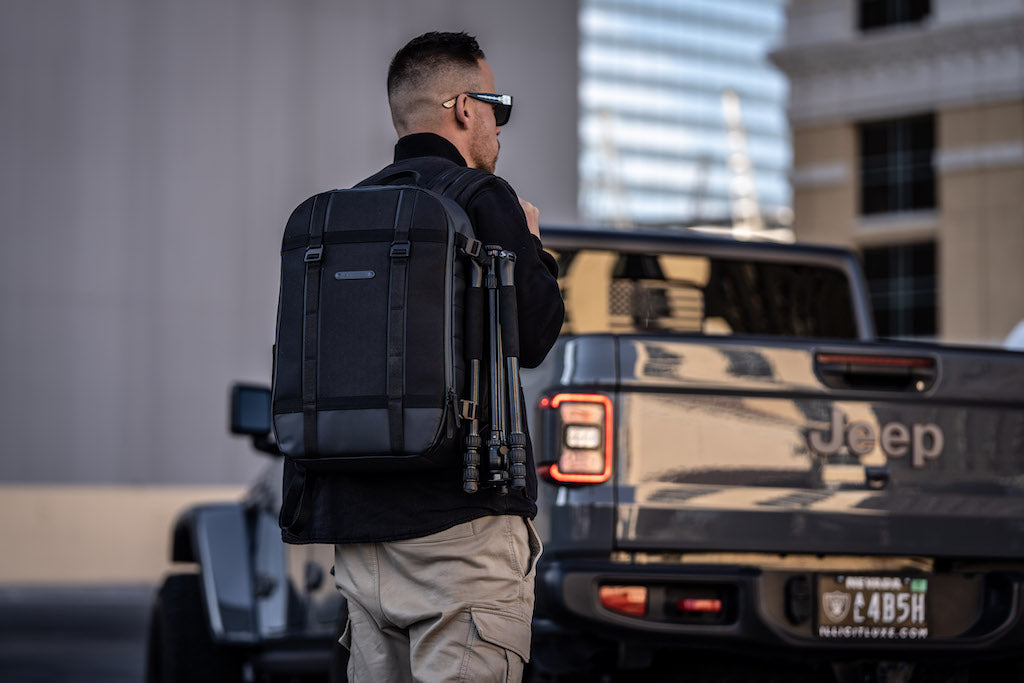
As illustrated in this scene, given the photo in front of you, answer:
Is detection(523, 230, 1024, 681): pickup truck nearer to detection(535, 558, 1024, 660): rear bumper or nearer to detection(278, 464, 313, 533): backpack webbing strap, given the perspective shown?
detection(535, 558, 1024, 660): rear bumper

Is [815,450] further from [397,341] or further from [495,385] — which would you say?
[397,341]

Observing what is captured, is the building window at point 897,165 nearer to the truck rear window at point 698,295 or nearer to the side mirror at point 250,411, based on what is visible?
the truck rear window at point 698,295

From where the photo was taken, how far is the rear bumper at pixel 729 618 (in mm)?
4109

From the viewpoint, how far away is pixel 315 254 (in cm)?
278

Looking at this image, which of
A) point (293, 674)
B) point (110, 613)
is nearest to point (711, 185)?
point (110, 613)

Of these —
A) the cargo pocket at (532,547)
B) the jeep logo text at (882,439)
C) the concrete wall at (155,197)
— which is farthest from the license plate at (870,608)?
the concrete wall at (155,197)

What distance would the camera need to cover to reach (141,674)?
920 cm

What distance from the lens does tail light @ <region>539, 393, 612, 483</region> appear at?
13.6 feet

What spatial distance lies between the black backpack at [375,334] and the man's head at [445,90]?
0.86 ft

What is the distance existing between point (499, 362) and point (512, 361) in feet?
0.09

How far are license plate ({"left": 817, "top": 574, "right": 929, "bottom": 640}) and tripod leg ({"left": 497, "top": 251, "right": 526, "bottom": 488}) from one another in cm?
172

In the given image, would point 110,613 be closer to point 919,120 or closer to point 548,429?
point 548,429

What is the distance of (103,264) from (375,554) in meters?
18.3

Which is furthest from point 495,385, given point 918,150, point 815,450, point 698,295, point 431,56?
point 918,150
